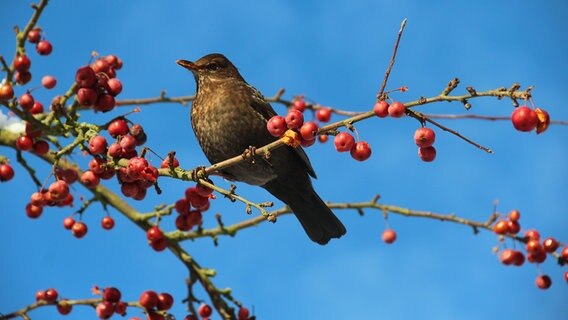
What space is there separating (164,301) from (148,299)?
123 mm

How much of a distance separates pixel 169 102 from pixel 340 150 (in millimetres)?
2452

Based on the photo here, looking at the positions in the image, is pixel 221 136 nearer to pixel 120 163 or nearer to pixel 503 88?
pixel 120 163

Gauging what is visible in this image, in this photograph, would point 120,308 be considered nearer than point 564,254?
Yes

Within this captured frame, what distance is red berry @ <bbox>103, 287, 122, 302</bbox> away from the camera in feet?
12.3

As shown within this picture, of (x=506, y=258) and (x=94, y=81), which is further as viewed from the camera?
(x=506, y=258)

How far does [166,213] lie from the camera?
4.09 m

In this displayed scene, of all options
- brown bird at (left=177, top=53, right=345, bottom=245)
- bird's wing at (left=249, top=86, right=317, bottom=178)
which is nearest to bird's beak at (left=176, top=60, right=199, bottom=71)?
brown bird at (left=177, top=53, right=345, bottom=245)

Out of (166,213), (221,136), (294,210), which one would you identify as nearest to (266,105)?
(221,136)

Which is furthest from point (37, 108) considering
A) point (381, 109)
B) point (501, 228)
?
point (501, 228)

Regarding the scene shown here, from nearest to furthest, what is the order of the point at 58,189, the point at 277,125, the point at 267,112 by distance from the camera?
the point at 277,125 → the point at 58,189 → the point at 267,112

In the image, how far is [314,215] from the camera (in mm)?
4977

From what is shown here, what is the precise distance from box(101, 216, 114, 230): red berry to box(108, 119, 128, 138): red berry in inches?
51.6

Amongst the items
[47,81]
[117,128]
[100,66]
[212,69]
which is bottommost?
[117,128]

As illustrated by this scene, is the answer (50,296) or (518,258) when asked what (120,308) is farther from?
(518,258)
